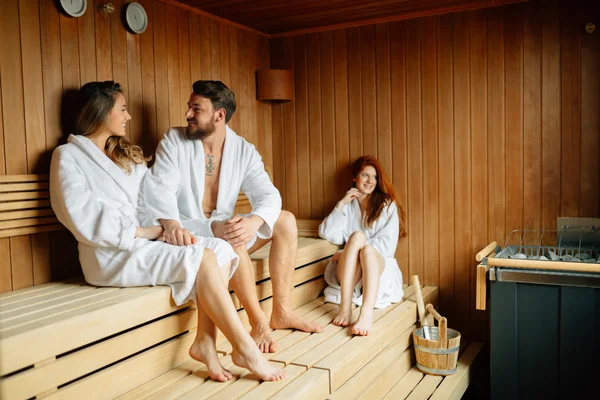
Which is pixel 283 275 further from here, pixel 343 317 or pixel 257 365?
pixel 257 365

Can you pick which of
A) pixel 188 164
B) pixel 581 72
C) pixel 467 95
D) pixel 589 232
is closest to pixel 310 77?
pixel 467 95

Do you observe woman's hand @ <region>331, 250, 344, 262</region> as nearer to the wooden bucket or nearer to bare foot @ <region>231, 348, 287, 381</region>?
the wooden bucket

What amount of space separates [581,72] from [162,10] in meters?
2.36

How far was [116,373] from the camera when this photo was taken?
196cm

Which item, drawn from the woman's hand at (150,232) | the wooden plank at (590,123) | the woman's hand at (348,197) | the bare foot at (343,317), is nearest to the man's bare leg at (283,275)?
the bare foot at (343,317)

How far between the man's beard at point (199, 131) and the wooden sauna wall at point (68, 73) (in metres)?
0.33

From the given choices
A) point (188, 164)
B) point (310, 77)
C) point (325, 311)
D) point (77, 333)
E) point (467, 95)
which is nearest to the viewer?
point (77, 333)

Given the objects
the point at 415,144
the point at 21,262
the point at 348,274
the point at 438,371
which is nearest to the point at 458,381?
the point at 438,371

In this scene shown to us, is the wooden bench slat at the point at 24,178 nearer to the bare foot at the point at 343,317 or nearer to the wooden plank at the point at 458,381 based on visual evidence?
the bare foot at the point at 343,317

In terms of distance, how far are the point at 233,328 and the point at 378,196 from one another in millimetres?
1645

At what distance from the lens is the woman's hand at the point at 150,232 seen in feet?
7.82

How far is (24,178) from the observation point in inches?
91.8

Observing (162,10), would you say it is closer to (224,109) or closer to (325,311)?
(224,109)

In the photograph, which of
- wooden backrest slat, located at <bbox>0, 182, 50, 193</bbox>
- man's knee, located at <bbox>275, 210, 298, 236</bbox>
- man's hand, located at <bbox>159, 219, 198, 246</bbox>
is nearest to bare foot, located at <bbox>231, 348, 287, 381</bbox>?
man's hand, located at <bbox>159, 219, 198, 246</bbox>
